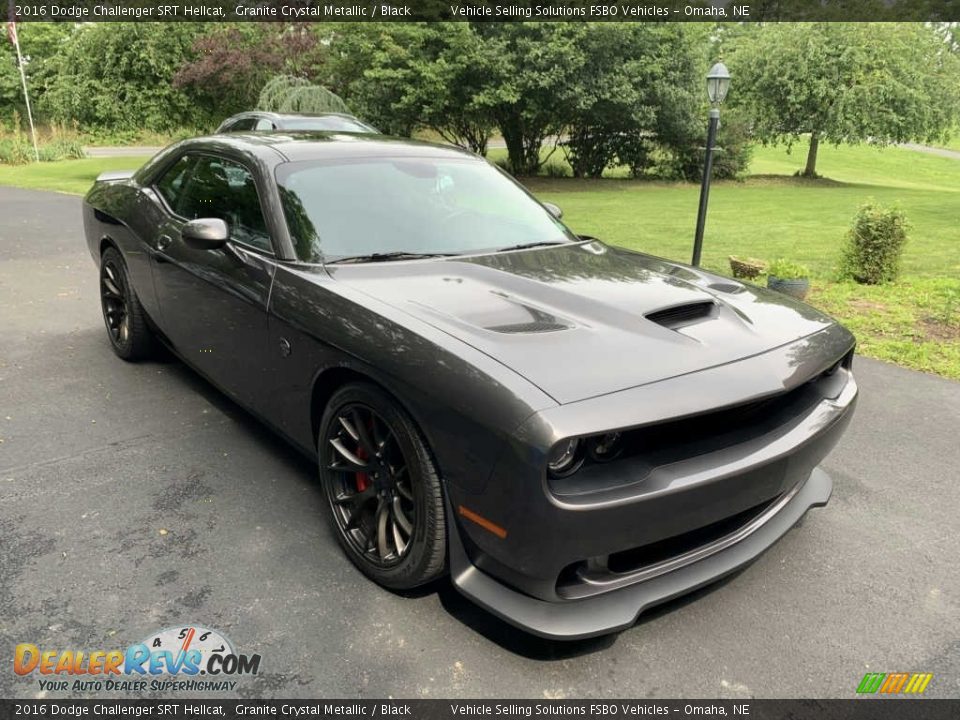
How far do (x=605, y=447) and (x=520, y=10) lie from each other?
20222 mm

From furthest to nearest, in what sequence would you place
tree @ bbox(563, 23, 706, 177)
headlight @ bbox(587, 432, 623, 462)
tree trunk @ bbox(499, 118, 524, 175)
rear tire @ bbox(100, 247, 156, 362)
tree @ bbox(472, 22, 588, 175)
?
tree trunk @ bbox(499, 118, 524, 175)
tree @ bbox(563, 23, 706, 177)
tree @ bbox(472, 22, 588, 175)
rear tire @ bbox(100, 247, 156, 362)
headlight @ bbox(587, 432, 623, 462)

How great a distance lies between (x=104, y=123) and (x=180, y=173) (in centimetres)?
3760

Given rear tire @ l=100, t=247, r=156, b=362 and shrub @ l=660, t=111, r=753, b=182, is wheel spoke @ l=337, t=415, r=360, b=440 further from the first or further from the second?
shrub @ l=660, t=111, r=753, b=182

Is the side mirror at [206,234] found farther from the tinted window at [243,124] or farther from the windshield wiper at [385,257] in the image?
the tinted window at [243,124]

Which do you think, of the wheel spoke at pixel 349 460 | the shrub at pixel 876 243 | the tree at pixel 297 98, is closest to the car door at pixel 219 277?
the wheel spoke at pixel 349 460

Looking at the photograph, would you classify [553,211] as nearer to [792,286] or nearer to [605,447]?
[605,447]

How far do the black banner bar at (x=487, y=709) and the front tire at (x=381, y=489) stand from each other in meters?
0.44

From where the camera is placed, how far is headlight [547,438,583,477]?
6.47 ft

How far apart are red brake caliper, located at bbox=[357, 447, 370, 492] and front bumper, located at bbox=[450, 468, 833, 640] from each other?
49 centimetres

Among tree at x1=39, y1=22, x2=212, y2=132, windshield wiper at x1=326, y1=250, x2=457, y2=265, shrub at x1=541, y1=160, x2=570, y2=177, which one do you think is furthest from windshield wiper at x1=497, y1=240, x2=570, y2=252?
tree at x1=39, y1=22, x2=212, y2=132

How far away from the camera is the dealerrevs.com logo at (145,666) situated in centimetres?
215

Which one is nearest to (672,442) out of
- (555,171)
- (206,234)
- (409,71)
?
(206,234)

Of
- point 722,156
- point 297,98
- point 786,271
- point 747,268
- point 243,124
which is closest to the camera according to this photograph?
point 786,271

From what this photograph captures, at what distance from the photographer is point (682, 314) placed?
8.61ft
